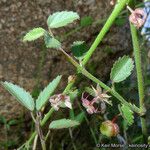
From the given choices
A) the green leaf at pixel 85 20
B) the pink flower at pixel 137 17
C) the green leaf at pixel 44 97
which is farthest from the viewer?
the green leaf at pixel 85 20

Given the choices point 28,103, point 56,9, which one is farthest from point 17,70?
point 28,103

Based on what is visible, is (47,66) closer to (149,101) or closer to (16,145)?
(16,145)

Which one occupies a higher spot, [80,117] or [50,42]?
[50,42]

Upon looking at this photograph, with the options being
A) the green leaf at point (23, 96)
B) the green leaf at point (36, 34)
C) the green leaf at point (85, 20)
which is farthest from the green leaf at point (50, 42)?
the green leaf at point (85, 20)

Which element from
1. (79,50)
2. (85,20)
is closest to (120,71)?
(79,50)

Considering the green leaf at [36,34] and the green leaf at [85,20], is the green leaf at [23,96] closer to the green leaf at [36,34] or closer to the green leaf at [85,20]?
the green leaf at [36,34]

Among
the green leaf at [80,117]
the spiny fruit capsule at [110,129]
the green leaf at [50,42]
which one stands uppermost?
the green leaf at [50,42]

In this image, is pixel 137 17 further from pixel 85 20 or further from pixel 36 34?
pixel 85 20
